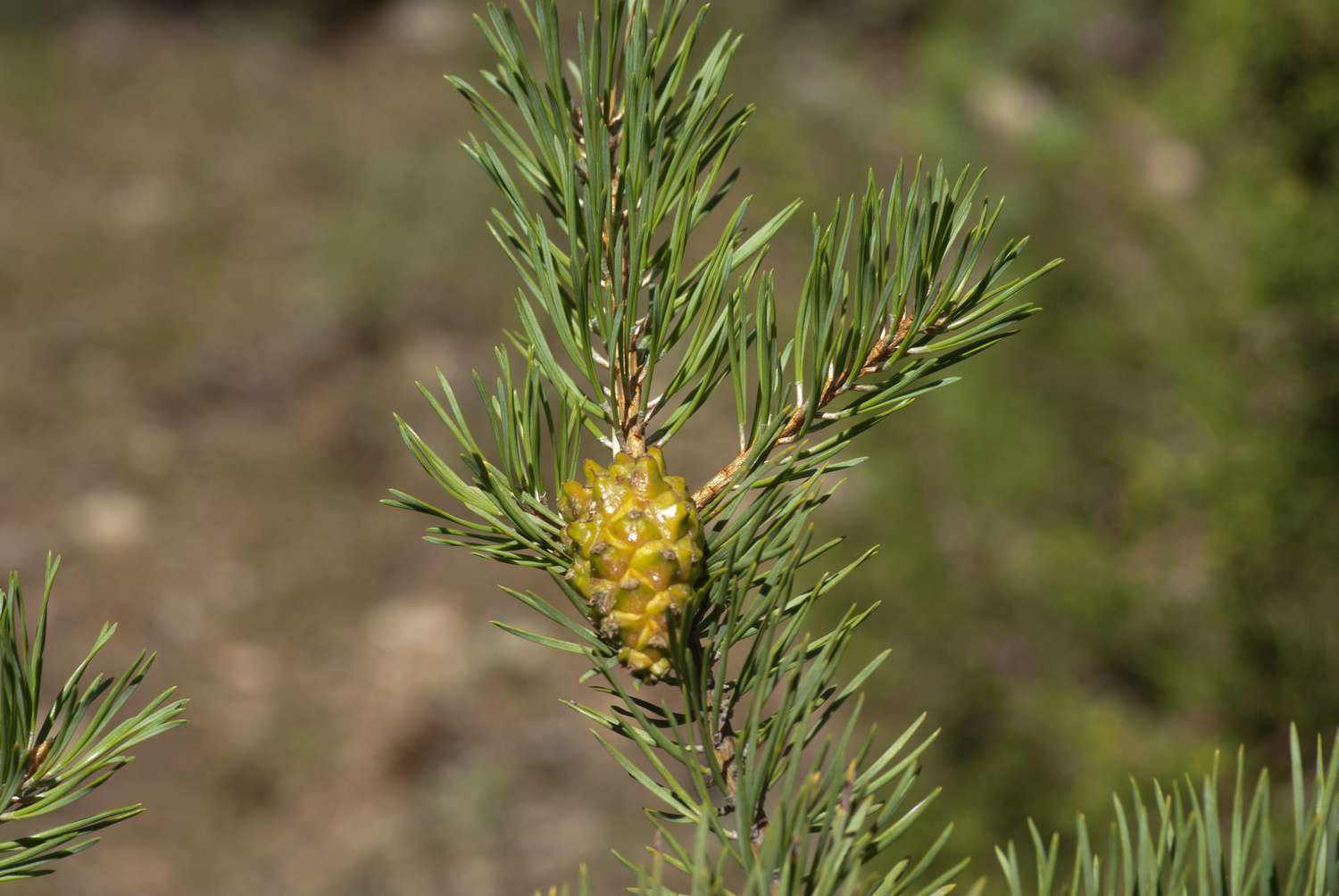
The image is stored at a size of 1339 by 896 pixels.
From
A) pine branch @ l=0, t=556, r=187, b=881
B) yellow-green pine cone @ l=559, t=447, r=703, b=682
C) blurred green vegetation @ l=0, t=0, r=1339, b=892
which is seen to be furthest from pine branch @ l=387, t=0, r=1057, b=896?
blurred green vegetation @ l=0, t=0, r=1339, b=892

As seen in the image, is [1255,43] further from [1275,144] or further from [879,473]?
[879,473]

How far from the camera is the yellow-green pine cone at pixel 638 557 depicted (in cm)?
31

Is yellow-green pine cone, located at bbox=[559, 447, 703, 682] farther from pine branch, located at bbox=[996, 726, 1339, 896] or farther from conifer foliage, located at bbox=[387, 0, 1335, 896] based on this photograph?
pine branch, located at bbox=[996, 726, 1339, 896]

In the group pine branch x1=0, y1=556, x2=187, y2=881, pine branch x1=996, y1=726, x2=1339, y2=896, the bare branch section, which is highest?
the bare branch section

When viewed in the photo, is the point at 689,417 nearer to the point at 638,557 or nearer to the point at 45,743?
the point at 638,557

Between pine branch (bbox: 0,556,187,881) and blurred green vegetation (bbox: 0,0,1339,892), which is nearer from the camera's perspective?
pine branch (bbox: 0,556,187,881)

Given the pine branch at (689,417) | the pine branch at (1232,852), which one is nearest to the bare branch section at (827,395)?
the pine branch at (689,417)

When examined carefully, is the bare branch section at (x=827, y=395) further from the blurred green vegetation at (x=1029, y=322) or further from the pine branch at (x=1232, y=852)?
the blurred green vegetation at (x=1029, y=322)

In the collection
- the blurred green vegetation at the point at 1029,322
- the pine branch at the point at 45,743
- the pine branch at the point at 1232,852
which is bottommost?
the pine branch at the point at 1232,852

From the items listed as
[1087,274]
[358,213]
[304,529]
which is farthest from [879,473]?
[358,213]

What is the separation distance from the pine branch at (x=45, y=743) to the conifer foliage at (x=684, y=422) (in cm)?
11

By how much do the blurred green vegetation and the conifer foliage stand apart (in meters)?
0.90

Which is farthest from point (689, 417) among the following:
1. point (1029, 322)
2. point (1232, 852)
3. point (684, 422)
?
point (1029, 322)

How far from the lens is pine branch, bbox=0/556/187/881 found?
0.32 metres
